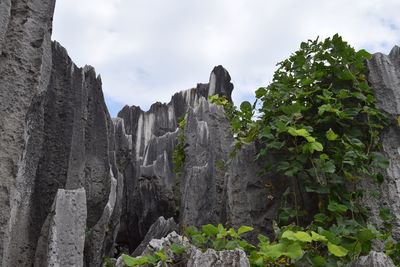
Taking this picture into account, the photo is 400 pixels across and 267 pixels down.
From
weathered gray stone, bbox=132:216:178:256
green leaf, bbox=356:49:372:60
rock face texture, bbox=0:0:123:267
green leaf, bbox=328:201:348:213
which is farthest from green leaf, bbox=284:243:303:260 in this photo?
weathered gray stone, bbox=132:216:178:256

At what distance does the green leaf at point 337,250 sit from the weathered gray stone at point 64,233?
4.07ft

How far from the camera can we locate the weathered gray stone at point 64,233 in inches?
85.1

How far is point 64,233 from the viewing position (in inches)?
86.7

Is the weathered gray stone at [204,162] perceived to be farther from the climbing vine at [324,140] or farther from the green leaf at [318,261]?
the green leaf at [318,261]

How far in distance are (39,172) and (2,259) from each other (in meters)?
0.48

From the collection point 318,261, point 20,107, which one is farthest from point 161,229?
point 20,107

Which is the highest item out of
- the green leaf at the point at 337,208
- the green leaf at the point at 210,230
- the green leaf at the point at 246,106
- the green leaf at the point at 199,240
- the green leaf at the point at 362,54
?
the green leaf at the point at 362,54

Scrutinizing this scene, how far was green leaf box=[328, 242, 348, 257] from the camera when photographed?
2605 mm

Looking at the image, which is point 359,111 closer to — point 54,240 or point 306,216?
point 306,216

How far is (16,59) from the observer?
2123mm

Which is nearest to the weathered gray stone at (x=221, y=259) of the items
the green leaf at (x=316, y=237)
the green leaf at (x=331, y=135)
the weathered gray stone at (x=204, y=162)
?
the green leaf at (x=316, y=237)

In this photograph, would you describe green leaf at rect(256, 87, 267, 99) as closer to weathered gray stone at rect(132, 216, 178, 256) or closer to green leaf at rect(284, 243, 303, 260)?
green leaf at rect(284, 243, 303, 260)

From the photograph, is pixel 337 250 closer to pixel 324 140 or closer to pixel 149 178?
pixel 324 140

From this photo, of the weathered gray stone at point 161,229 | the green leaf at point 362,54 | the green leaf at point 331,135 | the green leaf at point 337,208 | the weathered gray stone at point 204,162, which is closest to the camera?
the green leaf at point 337,208
